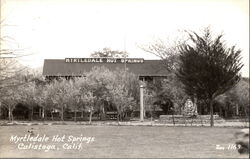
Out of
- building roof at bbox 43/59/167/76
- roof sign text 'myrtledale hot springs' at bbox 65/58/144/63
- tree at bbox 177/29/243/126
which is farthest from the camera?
roof sign text 'myrtledale hot springs' at bbox 65/58/144/63

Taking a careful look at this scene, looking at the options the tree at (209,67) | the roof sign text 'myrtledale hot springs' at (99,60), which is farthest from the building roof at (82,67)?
the tree at (209,67)

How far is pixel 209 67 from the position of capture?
28.0m

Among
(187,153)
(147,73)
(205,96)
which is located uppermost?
(147,73)

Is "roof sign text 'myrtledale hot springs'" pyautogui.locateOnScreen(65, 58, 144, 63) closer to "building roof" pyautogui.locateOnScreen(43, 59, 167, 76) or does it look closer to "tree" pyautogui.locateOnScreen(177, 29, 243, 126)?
"building roof" pyautogui.locateOnScreen(43, 59, 167, 76)

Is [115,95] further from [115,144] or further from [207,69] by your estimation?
[115,144]

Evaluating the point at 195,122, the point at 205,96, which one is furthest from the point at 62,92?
the point at 205,96

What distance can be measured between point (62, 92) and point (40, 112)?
1161 cm

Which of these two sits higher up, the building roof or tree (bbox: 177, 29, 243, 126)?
the building roof

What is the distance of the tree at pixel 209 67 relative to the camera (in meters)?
28.1

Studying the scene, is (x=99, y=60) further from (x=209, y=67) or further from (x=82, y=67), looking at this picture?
(x=209, y=67)

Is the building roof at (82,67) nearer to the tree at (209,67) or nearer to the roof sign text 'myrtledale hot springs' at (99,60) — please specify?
the roof sign text 'myrtledale hot springs' at (99,60)

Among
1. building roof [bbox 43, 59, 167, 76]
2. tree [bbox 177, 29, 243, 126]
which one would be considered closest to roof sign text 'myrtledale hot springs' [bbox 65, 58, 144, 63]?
building roof [bbox 43, 59, 167, 76]

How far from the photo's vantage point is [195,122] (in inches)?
1423

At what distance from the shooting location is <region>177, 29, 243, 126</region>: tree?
2808cm
